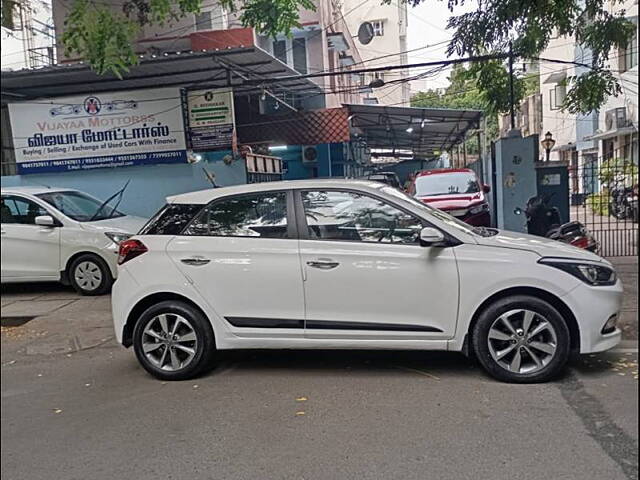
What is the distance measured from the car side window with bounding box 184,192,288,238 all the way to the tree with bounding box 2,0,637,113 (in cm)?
139

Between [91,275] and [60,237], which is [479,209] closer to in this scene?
[91,275]

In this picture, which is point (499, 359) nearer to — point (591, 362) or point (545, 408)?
point (545, 408)

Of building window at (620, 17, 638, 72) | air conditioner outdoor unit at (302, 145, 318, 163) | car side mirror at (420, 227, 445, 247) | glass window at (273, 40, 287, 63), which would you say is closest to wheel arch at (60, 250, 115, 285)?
car side mirror at (420, 227, 445, 247)

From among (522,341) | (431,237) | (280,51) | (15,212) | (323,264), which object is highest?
(280,51)

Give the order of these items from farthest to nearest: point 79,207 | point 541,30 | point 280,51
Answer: point 280,51 → point 79,207 → point 541,30

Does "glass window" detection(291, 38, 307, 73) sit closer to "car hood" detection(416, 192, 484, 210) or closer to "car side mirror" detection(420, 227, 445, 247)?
"car hood" detection(416, 192, 484, 210)

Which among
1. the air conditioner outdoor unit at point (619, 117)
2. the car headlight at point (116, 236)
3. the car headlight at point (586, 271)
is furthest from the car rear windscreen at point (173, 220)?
the air conditioner outdoor unit at point (619, 117)

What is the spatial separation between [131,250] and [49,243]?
2.65 ft

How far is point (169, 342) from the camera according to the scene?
4.82 metres

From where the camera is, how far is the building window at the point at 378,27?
694 cm

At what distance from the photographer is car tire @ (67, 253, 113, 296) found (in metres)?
6.59

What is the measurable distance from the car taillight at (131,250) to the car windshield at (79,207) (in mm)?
1224

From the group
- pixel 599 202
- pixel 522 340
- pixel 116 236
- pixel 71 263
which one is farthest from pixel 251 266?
pixel 599 202

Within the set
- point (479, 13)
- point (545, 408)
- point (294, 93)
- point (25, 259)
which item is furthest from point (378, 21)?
point (294, 93)
